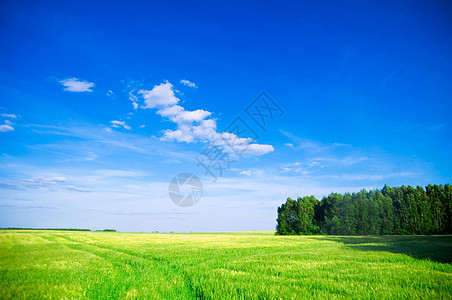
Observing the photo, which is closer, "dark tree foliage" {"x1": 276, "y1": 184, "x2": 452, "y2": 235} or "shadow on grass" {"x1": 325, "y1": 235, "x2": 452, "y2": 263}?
"shadow on grass" {"x1": 325, "y1": 235, "x2": 452, "y2": 263}

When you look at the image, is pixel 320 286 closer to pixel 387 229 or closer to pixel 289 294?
pixel 289 294

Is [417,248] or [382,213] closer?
[417,248]

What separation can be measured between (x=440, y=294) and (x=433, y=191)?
243ft

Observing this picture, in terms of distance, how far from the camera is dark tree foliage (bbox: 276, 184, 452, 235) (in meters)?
59.2

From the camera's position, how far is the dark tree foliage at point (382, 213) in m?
59.2

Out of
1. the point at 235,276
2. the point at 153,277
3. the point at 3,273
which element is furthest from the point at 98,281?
the point at 235,276

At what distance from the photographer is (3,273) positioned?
8.98m

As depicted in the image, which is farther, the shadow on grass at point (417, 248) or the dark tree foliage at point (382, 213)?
the dark tree foliage at point (382, 213)

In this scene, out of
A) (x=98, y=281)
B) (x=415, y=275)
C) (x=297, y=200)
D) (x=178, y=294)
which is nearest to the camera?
(x=178, y=294)

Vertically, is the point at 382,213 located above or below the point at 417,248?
above

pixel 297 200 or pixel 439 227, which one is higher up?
pixel 297 200

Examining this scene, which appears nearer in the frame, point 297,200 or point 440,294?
point 440,294

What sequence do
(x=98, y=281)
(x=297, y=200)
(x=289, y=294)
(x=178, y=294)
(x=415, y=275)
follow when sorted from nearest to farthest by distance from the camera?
(x=289, y=294)
(x=178, y=294)
(x=98, y=281)
(x=415, y=275)
(x=297, y=200)

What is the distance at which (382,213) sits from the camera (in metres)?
63.2
